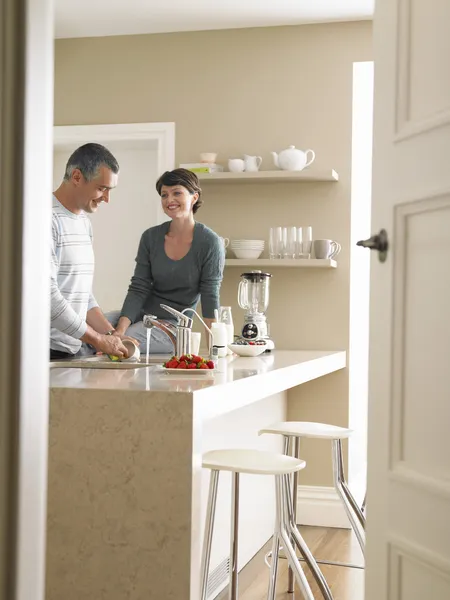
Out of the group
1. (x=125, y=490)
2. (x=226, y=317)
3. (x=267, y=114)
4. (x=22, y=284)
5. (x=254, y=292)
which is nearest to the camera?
(x=22, y=284)

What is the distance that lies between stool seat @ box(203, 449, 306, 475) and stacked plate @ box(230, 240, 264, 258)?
221 cm

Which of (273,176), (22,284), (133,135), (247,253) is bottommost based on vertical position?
(22,284)

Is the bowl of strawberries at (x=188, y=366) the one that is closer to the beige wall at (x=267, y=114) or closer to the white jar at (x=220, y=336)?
the white jar at (x=220, y=336)

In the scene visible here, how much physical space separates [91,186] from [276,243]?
5.08ft

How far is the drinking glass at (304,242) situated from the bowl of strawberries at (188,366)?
2103mm

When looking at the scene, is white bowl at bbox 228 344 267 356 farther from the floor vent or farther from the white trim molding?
the white trim molding

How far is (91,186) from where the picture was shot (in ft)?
11.1

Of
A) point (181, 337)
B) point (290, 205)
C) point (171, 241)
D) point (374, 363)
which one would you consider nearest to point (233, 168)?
point (290, 205)

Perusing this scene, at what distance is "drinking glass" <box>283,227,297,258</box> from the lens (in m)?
4.64

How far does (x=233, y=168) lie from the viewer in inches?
185

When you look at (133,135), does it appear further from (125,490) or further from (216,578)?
(125,490)

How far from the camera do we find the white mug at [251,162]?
15.4 feet

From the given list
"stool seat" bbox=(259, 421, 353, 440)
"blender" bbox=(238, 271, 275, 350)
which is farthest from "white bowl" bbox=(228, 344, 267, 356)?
"stool seat" bbox=(259, 421, 353, 440)

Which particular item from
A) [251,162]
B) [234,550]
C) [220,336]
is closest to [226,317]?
[220,336]
